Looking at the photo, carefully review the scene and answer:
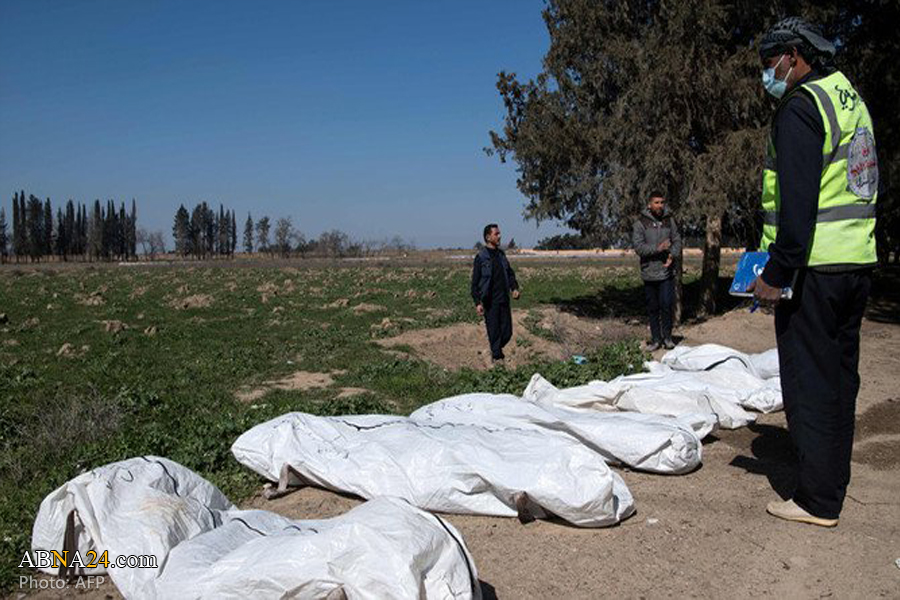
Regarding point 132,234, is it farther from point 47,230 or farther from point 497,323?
point 497,323

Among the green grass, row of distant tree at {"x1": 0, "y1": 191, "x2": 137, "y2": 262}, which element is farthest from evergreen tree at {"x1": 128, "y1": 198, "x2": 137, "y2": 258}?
the green grass

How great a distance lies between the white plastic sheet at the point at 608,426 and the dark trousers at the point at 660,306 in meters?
3.68

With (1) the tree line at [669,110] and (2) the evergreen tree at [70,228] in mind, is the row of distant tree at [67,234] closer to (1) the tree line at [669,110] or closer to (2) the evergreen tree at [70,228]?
(2) the evergreen tree at [70,228]

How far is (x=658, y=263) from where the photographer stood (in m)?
8.66

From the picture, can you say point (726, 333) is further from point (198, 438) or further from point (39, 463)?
point (39, 463)

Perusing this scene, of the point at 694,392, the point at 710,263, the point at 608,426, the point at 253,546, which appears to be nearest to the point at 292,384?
the point at 694,392

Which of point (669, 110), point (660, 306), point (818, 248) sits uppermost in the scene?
point (669, 110)

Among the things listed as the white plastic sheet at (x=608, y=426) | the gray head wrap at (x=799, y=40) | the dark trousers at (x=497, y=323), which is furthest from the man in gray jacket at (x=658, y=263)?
the gray head wrap at (x=799, y=40)

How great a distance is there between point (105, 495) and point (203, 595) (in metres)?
1.02

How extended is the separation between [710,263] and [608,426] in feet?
38.6

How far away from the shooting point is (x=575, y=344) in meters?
11.5

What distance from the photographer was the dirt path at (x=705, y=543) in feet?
9.55

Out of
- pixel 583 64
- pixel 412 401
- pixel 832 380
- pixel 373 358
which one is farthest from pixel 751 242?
pixel 832 380

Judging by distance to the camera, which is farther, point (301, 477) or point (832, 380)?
point (301, 477)
